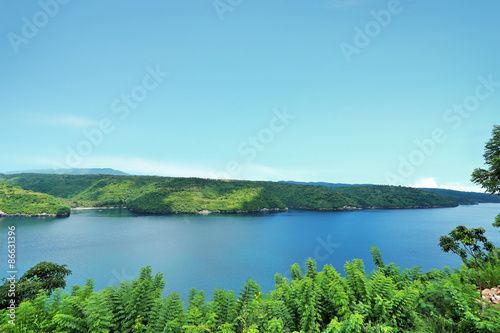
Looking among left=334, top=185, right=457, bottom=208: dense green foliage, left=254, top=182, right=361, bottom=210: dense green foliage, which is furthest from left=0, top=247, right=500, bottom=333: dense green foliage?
left=334, top=185, right=457, bottom=208: dense green foliage

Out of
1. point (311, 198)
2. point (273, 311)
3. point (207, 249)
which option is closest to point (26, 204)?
point (207, 249)

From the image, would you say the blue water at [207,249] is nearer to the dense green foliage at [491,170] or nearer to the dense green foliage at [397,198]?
the dense green foliage at [491,170]

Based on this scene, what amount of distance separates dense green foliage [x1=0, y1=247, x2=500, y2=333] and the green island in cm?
11170

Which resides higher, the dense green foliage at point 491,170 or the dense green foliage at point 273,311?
the dense green foliage at point 491,170

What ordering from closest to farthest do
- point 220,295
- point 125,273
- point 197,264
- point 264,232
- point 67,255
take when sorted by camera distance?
point 220,295 < point 125,273 < point 197,264 < point 67,255 < point 264,232

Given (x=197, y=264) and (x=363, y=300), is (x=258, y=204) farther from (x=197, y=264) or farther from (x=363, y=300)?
(x=363, y=300)

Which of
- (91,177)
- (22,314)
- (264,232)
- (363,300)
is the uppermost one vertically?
(91,177)

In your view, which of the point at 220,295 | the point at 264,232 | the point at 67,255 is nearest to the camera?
the point at 220,295

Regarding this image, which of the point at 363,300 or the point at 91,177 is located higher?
the point at 91,177

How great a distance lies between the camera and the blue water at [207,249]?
35781 millimetres

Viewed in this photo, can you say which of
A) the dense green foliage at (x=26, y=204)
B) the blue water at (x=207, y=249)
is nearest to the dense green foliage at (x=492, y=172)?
the blue water at (x=207, y=249)

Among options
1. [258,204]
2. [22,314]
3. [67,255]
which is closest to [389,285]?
[22,314]

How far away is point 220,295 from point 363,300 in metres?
4.05

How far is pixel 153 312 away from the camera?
5.96 metres
